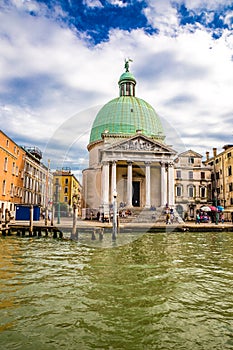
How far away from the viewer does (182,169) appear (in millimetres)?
43656

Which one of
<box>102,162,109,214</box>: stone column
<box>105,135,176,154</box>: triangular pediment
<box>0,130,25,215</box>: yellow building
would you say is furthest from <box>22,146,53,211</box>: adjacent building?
<box>105,135,176,154</box>: triangular pediment

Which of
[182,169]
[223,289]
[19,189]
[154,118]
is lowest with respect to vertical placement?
[223,289]

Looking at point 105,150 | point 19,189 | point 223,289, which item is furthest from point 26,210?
point 223,289

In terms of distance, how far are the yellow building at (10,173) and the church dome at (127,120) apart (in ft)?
39.4

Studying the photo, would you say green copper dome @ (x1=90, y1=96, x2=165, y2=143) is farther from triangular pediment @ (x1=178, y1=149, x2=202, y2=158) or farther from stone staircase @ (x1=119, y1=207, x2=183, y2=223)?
stone staircase @ (x1=119, y1=207, x2=183, y2=223)

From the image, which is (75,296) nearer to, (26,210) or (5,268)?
(5,268)

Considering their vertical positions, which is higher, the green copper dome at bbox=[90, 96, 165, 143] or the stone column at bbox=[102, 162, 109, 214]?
the green copper dome at bbox=[90, 96, 165, 143]

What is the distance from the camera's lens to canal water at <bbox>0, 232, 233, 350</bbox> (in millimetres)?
4480

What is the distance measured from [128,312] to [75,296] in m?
1.53

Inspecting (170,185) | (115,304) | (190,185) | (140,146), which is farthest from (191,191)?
(115,304)

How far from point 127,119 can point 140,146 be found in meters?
7.57

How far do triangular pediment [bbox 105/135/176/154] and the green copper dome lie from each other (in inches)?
201

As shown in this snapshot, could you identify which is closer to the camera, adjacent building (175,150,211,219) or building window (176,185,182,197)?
adjacent building (175,150,211,219)

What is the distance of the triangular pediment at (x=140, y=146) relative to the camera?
33.4 meters
